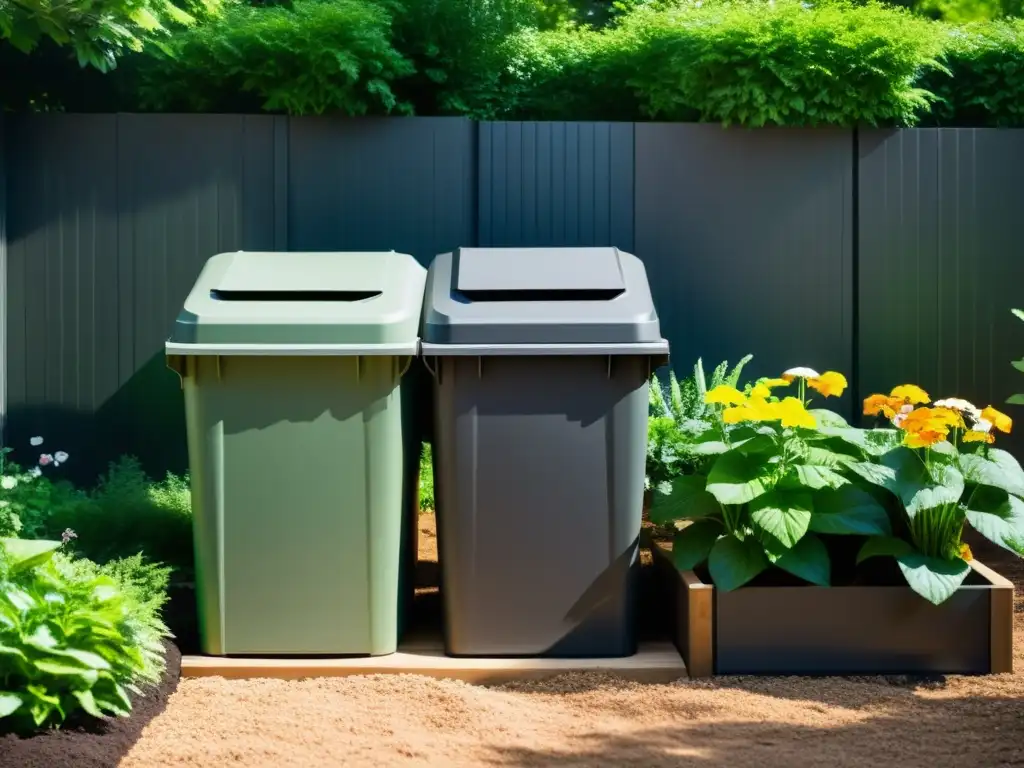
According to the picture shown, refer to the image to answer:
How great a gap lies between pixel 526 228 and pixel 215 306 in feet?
8.05

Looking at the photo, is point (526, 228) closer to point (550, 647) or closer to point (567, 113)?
point (567, 113)

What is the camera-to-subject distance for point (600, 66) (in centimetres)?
654

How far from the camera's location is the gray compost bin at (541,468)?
12.8 feet

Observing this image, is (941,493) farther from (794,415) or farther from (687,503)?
(687,503)

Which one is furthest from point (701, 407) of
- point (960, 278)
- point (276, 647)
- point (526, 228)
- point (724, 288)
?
point (276, 647)

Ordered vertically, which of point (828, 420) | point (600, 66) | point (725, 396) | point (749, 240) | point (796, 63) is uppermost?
point (600, 66)

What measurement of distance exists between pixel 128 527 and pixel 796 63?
3.72m

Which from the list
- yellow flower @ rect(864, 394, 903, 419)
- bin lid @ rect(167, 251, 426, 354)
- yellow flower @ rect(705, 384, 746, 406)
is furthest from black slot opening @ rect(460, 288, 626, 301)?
yellow flower @ rect(864, 394, 903, 419)

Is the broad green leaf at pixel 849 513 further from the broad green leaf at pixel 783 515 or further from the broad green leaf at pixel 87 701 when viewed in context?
the broad green leaf at pixel 87 701

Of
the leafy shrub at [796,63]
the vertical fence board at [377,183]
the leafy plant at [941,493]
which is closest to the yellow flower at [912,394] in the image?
the leafy plant at [941,493]

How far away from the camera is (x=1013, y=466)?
155 inches

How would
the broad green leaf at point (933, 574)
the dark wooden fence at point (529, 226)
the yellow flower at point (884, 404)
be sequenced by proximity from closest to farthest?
the broad green leaf at point (933, 574) → the yellow flower at point (884, 404) → the dark wooden fence at point (529, 226)

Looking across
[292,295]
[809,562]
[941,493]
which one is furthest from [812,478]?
[292,295]

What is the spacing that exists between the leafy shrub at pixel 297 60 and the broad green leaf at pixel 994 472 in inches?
128
